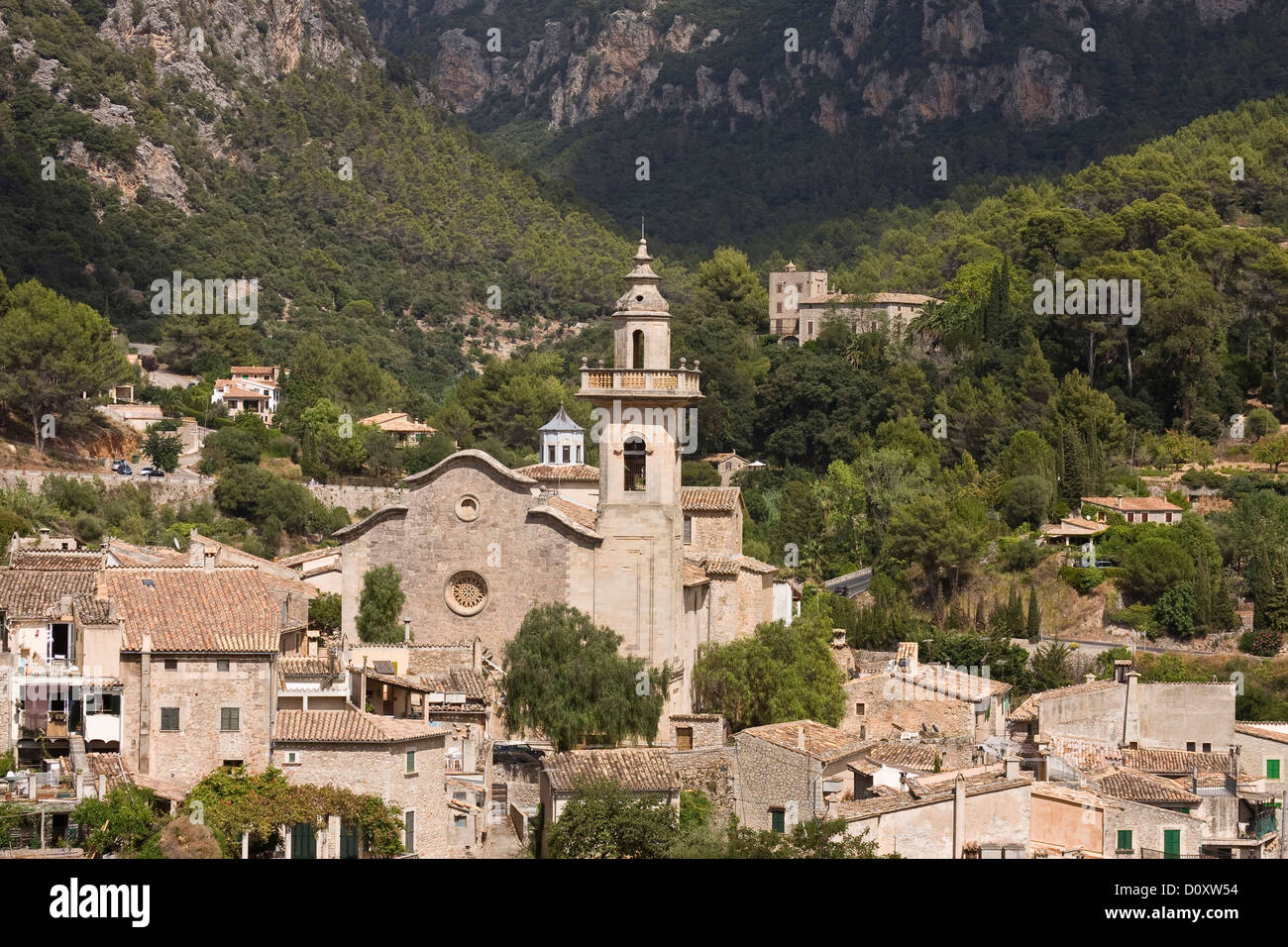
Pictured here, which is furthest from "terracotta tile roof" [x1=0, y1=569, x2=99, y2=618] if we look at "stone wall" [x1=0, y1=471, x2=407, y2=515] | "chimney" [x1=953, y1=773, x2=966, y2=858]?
"stone wall" [x1=0, y1=471, x2=407, y2=515]

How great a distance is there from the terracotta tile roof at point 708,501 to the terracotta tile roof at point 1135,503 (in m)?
30.9

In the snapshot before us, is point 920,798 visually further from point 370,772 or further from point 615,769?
point 370,772

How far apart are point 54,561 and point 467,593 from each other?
25.0ft

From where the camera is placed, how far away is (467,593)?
4056 centimetres

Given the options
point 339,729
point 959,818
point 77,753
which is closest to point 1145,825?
point 959,818

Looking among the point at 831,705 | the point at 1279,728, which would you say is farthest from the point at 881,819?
the point at 1279,728

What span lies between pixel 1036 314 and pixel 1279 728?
161 ft

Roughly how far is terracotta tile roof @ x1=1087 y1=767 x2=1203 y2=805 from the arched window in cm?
1074

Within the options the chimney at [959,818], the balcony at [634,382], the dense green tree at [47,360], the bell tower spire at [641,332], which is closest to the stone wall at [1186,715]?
the balcony at [634,382]

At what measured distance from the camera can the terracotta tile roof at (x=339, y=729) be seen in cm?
2934

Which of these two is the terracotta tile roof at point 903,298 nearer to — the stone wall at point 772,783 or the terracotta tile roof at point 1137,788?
the terracotta tile roof at point 1137,788

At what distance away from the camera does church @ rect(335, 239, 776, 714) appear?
132 feet

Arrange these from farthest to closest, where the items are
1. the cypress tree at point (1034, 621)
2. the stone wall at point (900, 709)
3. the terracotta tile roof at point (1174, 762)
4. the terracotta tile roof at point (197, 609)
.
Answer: the cypress tree at point (1034, 621) < the stone wall at point (900, 709) < the terracotta tile roof at point (1174, 762) < the terracotta tile roof at point (197, 609)

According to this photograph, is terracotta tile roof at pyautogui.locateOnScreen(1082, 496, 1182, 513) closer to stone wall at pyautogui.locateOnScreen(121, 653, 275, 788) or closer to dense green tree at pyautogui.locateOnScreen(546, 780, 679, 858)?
dense green tree at pyautogui.locateOnScreen(546, 780, 679, 858)
